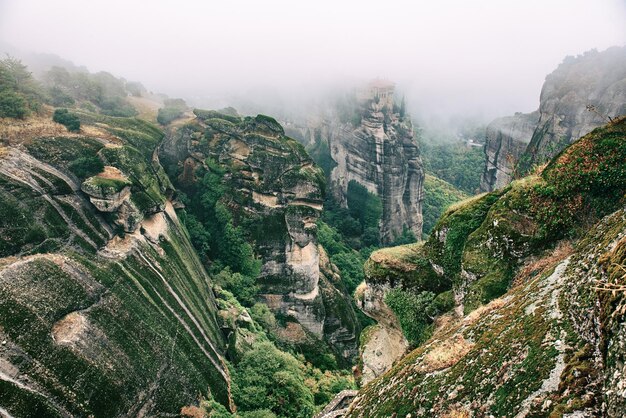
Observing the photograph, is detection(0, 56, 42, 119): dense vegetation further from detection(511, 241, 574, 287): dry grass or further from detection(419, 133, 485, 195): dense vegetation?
detection(419, 133, 485, 195): dense vegetation

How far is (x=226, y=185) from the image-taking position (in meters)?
41.7

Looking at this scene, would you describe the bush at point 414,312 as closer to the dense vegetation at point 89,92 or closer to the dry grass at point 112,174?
the dry grass at point 112,174

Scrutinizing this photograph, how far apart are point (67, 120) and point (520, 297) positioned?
30.3 m

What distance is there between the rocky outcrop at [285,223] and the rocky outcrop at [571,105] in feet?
66.3

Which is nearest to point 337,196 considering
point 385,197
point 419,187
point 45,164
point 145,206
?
point 385,197

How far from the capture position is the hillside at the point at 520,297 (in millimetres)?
6238

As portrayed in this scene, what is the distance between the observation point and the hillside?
6238 millimetres

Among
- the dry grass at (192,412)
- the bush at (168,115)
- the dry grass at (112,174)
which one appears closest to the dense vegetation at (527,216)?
the dry grass at (192,412)

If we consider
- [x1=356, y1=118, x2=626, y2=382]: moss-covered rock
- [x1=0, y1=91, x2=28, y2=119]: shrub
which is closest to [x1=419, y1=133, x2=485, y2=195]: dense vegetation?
[x1=0, y1=91, x2=28, y2=119]: shrub

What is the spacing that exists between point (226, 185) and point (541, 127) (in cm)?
3784

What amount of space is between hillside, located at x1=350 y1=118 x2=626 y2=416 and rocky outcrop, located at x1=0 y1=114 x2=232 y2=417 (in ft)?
38.4

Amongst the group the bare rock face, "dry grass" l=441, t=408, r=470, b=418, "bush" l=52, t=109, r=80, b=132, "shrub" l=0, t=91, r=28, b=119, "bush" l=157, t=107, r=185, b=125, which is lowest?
the bare rock face

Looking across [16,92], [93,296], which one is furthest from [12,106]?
[93,296]

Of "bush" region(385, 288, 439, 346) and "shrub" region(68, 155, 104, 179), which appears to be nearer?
"bush" region(385, 288, 439, 346)
